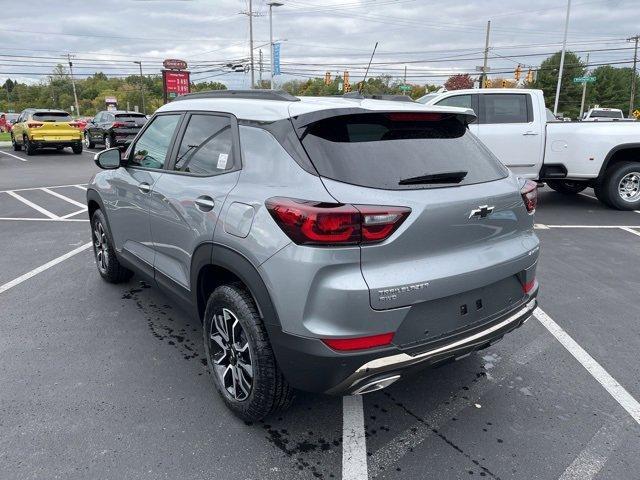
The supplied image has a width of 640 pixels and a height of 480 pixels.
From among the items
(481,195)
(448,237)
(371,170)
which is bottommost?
(448,237)

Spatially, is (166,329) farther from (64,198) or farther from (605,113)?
(605,113)

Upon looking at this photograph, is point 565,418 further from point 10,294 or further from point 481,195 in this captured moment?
point 10,294

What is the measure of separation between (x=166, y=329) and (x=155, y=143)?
1.49 meters

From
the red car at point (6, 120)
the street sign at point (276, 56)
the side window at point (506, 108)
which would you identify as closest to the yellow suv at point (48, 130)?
the side window at point (506, 108)

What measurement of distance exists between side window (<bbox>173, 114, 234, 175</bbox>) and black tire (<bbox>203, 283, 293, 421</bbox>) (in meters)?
0.74

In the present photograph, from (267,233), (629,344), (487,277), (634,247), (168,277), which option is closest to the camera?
(267,233)

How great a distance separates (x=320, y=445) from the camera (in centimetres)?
264

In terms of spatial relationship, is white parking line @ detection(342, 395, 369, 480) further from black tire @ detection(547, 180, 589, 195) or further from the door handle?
black tire @ detection(547, 180, 589, 195)

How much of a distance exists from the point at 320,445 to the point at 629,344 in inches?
105

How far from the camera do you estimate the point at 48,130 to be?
1958 cm

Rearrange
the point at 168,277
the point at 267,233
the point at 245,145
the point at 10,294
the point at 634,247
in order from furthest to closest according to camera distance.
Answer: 1. the point at 634,247
2. the point at 10,294
3. the point at 168,277
4. the point at 245,145
5. the point at 267,233

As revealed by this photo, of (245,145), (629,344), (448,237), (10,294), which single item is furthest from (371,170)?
(10,294)

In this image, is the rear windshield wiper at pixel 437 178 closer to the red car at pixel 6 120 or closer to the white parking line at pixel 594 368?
the white parking line at pixel 594 368

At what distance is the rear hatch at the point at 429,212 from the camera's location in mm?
2258
